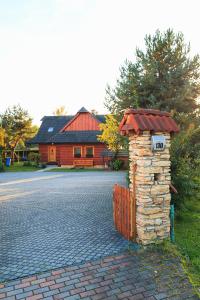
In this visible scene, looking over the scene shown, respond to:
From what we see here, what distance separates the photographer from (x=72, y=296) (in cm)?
417

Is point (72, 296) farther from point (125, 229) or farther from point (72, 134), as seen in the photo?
point (72, 134)

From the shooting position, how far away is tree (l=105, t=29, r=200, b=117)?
12117 millimetres

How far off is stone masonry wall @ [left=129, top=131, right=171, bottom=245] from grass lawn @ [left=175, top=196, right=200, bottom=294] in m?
0.66

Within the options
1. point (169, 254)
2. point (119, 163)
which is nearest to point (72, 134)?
point (119, 163)

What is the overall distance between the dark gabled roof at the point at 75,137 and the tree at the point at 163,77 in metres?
15.0

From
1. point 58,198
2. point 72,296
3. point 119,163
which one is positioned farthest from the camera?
point 119,163

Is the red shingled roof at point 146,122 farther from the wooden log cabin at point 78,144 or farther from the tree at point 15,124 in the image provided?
the tree at point 15,124

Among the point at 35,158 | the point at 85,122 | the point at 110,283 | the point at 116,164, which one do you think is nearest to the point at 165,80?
the point at 110,283

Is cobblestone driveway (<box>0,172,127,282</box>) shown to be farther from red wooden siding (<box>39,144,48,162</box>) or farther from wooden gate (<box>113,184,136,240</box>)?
red wooden siding (<box>39,144,48,162</box>)

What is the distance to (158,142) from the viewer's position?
5.90 metres

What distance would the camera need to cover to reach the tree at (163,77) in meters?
12.1

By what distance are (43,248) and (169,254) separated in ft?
9.50

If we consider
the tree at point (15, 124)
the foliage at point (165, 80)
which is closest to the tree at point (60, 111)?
the tree at point (15, 124)

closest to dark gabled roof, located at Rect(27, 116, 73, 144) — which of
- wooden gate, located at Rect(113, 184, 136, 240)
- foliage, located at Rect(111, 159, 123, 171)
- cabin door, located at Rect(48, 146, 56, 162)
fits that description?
cabin door, located at Rect(48, 146, 56, 162)
